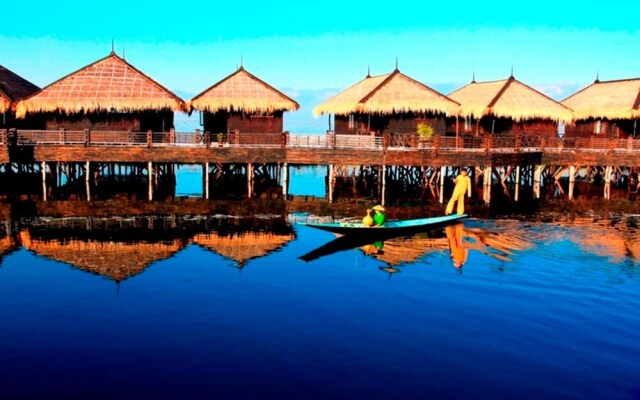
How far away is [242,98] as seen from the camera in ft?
97.8

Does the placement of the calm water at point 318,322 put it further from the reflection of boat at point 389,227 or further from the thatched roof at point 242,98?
the thatched roof at point 242,98

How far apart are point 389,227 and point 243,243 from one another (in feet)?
15.6

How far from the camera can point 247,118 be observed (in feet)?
101

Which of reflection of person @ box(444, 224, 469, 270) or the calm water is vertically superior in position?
reflection of person @ box(444, 224, 469, 270)

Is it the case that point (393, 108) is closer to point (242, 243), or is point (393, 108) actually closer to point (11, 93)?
point (242, 243)

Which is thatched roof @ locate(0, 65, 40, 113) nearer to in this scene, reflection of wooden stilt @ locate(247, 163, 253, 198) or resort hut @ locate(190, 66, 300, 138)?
resort hut @ locate(190, 66, 300, 138)

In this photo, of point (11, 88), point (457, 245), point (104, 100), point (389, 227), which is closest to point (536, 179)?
point (457, 245)

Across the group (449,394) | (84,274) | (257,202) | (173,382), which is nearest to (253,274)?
(84,274)

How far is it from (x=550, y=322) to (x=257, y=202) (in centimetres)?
1806

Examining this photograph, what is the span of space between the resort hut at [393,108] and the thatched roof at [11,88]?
1555 cm

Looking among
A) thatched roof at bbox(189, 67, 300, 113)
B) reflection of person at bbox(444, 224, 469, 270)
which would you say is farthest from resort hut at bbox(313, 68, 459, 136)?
reflection of person at bbox(444, 224, 469, 270)

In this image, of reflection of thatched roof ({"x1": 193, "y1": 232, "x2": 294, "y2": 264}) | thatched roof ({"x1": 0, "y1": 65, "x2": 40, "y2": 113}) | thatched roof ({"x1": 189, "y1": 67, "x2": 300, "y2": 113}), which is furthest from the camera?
thatched roof ({"x1": 189, "y1": 67, "x2": 300, "y2": 113})

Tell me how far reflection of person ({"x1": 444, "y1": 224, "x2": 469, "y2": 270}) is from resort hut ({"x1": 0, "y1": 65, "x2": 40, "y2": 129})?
21091 mm

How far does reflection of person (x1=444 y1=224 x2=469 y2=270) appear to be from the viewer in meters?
16.6
